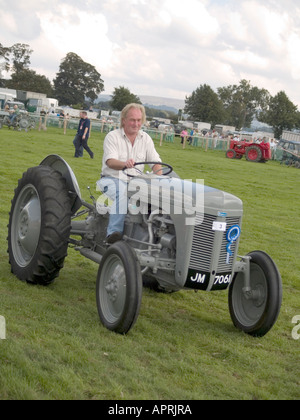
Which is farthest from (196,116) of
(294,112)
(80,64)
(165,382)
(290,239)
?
(165,382)

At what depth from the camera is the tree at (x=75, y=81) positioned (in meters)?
118

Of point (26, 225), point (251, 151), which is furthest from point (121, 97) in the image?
point (26, 225)

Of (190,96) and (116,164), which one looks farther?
(190,96)

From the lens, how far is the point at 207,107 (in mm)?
99625

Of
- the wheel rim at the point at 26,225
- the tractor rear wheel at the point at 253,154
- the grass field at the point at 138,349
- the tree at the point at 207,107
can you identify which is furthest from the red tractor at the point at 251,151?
the tree at the point at 207,107

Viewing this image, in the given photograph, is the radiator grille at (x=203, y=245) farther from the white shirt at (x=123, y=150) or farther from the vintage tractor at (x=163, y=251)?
the white shirt at (x=123, y=150)

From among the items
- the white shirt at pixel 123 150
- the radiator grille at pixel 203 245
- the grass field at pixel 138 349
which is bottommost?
→ the grass field at pixel 138 349

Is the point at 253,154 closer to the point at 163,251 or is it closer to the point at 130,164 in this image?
the point at 130,164

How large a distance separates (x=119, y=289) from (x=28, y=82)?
100096 millimetres

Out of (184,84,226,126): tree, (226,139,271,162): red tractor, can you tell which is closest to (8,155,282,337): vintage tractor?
(226,139,271,162): red tractor

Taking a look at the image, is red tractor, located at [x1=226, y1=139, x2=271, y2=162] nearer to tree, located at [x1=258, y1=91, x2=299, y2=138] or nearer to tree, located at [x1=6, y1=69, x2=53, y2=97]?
tree, located at [x1=258, y1=91, x2=299, y2=138]

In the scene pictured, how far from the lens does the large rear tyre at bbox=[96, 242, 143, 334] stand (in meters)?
4.57

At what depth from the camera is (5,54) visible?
4151 inches

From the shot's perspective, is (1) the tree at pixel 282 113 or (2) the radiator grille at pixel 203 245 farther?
(1) the tree at pixel 282 113
